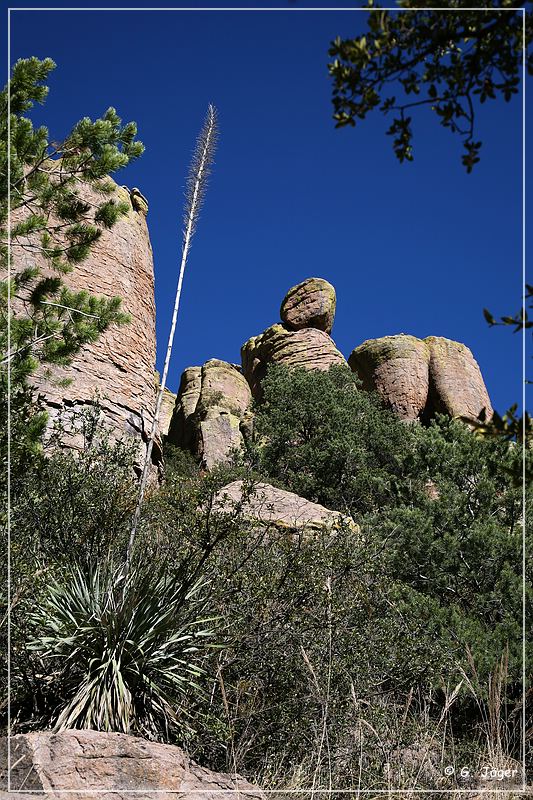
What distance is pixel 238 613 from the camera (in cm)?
589

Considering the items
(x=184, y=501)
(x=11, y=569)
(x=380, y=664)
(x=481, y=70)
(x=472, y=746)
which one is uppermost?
(x=481, y=70)

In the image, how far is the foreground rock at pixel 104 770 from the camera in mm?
3828

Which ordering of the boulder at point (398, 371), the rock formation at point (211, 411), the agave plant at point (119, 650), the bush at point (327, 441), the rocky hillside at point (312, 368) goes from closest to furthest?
the agave plant at point (119, 650)
the bush at point (327, 441)
the rock formation at point (211, 411)
the rocky hillside at point (312, 368)
the boulder at point (398, 371)

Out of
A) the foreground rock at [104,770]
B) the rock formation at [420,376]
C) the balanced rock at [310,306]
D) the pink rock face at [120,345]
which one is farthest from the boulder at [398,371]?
the foreground rock at [104,770]

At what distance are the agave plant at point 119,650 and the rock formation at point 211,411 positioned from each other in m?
19.7

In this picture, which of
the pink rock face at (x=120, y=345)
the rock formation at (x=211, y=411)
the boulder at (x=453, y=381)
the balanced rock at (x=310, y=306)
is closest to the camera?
the pink rock face at (x=120, y=345)

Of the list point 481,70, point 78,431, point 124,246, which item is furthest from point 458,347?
point 481,70

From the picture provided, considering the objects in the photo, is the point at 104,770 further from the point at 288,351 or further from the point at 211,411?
the point at 288,351

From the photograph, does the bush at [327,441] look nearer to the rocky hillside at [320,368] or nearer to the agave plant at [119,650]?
the rocky hillside at [320,368]

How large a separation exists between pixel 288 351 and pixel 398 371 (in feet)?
14.9

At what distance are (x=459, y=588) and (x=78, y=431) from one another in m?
7.23

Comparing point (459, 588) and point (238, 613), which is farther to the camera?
point (459, 588)

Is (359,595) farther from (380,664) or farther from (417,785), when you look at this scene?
(417,785)

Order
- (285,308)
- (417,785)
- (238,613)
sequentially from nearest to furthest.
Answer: (417,785) < (238,613) < (285,308)
